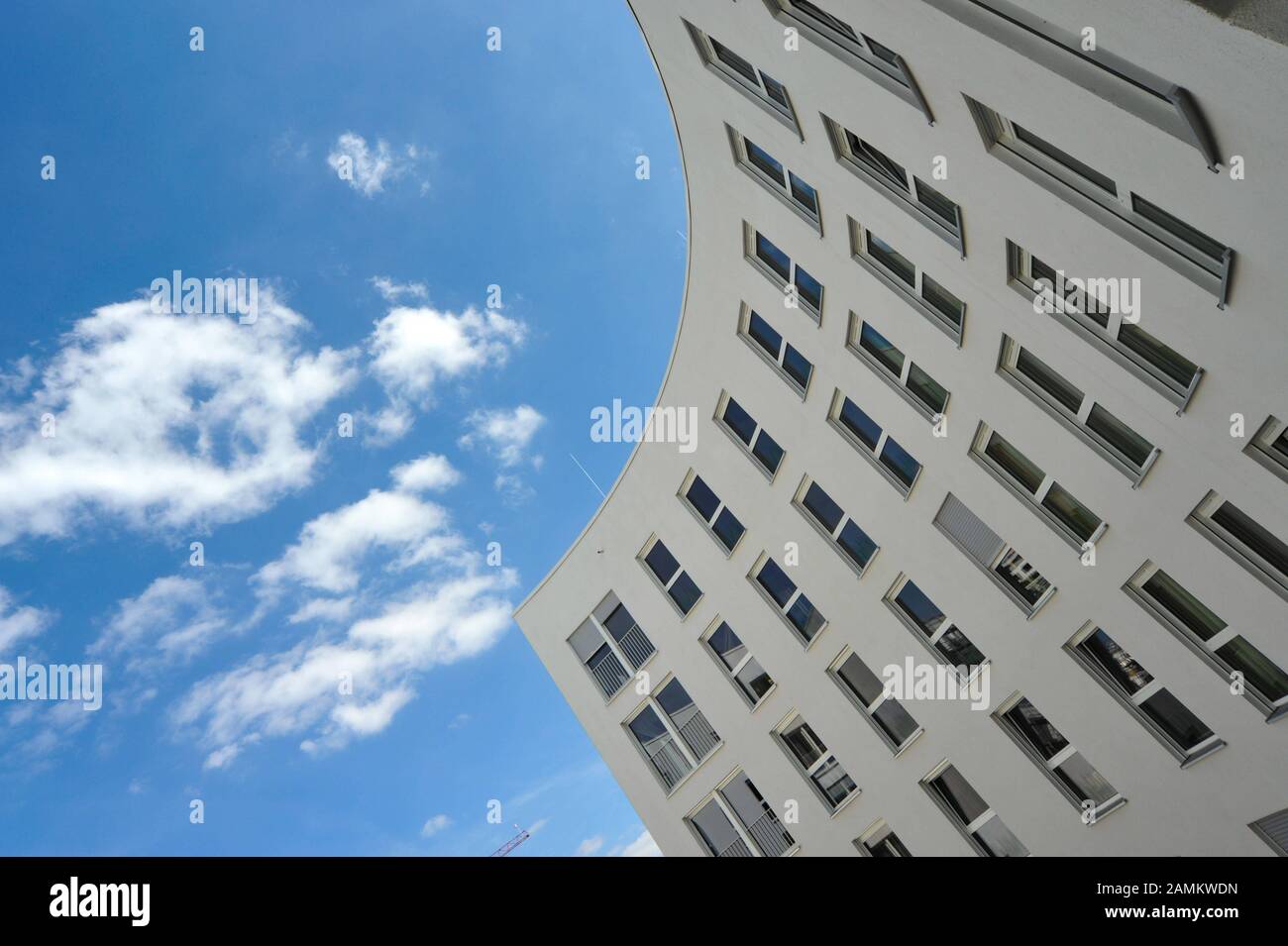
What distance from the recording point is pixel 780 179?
15.8 m

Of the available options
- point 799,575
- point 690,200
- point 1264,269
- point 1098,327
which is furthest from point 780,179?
point 1264,269

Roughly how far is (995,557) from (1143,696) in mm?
3045

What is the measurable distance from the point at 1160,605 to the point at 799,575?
6.97m

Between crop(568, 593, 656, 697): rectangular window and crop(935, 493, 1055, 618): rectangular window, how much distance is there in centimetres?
877

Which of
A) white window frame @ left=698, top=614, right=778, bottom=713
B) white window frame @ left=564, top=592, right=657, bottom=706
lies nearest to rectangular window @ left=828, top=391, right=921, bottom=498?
white window frame @ left=698, top=614, right=778, bottom=713

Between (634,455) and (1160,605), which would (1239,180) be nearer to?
(1160,605)

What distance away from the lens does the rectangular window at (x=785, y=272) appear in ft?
53.6

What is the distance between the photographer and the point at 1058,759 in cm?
1357

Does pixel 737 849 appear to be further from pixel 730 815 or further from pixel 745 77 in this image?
pixel 745 77

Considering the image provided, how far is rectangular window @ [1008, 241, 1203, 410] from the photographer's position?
1031 cm

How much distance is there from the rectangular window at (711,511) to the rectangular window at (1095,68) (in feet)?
38.7

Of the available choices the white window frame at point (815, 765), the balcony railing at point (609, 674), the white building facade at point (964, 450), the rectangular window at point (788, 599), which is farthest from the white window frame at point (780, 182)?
the balcony railing at point (609, 674)

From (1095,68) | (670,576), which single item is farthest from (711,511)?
(1095,68)
